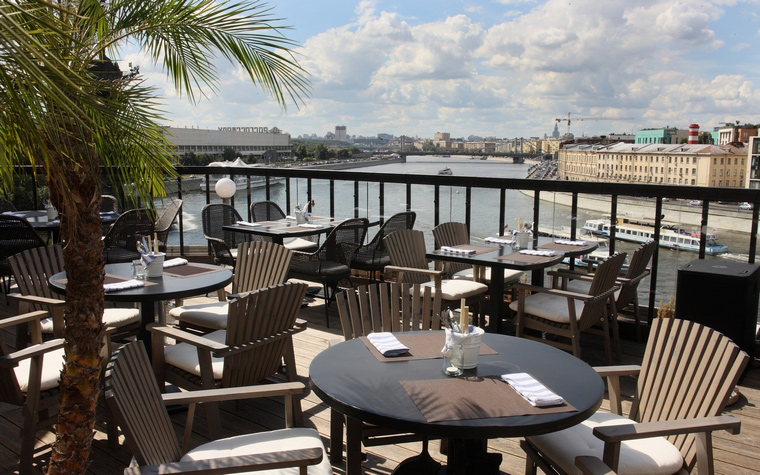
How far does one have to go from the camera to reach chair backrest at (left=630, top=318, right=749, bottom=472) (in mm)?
2203

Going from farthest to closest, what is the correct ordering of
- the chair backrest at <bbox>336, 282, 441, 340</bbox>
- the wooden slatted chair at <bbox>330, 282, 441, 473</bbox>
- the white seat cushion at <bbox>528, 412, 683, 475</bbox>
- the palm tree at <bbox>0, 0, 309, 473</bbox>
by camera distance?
the chair backrest at <bbox>336, 282, 441, 340</bbox>
the wooden slatted chair at <bbox>330, 282, 441, 473</bbox>
the white seat cushion at <bbox>528, 412, 683, 475</bbox>
the palm tree at <bbox>0, 0, 309, 473</bbox>

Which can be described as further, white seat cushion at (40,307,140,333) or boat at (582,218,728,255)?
boat at (582,218,728,255)

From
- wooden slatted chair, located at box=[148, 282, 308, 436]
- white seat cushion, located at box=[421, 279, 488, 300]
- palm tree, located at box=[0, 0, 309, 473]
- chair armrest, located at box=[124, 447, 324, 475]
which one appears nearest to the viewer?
palm tree, located at box=[0, 0, 309, 473]

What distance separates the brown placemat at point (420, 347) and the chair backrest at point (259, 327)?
0.64 m

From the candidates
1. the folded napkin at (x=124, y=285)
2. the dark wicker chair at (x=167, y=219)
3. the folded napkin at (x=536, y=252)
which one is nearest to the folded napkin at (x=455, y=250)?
the folded napkin at (x=536, y=252)

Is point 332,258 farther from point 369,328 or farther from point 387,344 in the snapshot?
point 387,344

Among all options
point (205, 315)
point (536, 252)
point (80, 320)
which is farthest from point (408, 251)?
point (80, 320)

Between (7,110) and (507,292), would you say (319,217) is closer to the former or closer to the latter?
(507,292)

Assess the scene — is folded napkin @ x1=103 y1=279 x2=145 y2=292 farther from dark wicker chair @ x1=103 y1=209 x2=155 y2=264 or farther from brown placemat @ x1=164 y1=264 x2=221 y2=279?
dark wicker chair @ x1=103 y1=209 x2=155 y2=264

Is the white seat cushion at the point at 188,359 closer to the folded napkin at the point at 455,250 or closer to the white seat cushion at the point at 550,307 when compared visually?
the folded napkin at the point at 455,250

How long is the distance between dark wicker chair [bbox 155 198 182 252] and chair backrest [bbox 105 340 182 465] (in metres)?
4.79

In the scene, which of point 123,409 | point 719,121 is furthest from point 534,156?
point 719,121

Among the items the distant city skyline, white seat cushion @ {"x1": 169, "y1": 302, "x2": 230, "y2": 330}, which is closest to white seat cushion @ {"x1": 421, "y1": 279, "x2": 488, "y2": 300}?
white seat cushion @ {"x1": 169, "y1": 302, "x2": 230, "y2": 330}

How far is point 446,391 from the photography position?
2145mm
